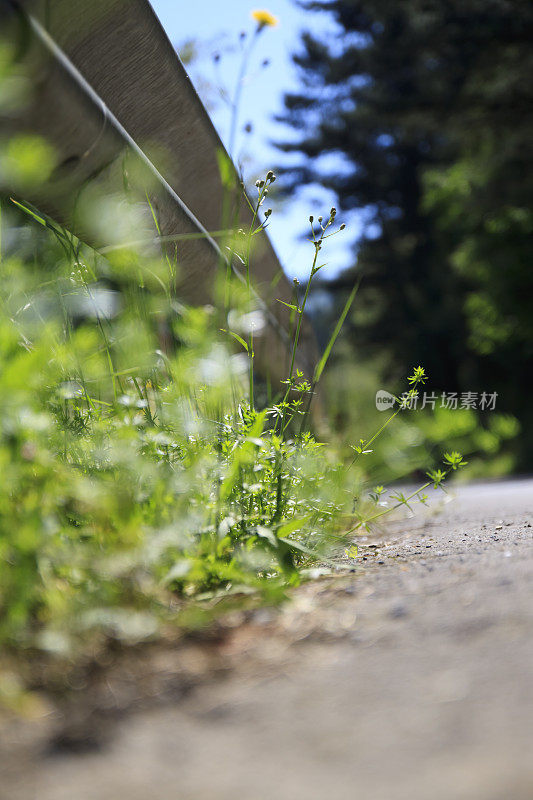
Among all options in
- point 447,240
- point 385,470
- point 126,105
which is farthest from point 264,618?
point 447,240

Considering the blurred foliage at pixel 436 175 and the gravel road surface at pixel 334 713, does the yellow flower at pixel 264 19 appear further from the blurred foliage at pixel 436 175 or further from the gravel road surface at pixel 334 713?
the blurred foliage at pixel 436 175

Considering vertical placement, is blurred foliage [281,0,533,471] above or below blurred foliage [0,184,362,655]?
above

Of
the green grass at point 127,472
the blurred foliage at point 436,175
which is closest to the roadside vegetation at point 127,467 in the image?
the green grass at point 127,472

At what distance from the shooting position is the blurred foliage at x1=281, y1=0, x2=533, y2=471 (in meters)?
14.6

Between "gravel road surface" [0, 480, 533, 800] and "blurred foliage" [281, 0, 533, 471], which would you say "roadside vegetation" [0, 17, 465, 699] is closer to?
"gravel road surface" [0, 480, 533, 800]

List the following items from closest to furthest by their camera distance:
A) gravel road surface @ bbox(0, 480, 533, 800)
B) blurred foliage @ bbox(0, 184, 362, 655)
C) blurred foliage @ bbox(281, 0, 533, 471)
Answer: gravel road surface @ bbox(0, 480, 533, 800), blurred foliage @ bbox(0, 184, 362, 655), blurred foliage @ bbox(281, 0, 533, 471)

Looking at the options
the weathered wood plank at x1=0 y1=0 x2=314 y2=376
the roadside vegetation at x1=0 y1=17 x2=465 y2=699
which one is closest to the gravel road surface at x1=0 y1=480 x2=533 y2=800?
the roadside vegetation at x1=0 y1=17 x2=465 y2=699

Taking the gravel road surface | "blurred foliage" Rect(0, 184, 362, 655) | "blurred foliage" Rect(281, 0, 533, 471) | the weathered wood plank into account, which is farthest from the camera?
"blurred foliage" Rect(281, 0, 533, 471)

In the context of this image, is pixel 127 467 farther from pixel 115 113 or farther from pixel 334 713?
pixel 115 113

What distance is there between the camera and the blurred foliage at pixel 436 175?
14602 mm

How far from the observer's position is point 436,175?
746 inches

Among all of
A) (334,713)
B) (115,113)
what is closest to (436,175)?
(115,113)

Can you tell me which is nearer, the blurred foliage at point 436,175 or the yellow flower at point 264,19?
the yellow flower at point 264,19

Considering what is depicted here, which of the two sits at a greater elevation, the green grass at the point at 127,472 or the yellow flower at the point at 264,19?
the yellow flower at the point at 264,19
